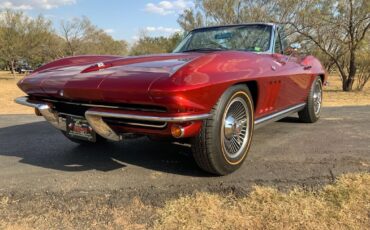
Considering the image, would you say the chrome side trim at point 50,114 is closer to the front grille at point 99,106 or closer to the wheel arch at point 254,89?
the front grille at point 99,106

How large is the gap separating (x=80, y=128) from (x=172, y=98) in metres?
1.08

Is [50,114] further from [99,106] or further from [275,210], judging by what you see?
[275,210]

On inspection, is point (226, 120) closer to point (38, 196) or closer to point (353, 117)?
point (38, 196)

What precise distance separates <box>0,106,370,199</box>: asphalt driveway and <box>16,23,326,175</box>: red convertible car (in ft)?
0.98

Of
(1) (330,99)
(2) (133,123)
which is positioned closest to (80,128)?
(2) (133,123)

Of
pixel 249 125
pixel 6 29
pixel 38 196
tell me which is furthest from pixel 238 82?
pixel 6 29

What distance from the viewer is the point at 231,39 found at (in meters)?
4.65

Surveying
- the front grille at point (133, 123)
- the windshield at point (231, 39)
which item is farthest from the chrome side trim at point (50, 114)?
the windshield at point (231, 39)

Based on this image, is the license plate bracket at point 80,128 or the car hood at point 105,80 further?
the license plate bracket at point 80,128

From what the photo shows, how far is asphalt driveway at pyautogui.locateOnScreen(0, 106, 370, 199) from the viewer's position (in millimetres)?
3223

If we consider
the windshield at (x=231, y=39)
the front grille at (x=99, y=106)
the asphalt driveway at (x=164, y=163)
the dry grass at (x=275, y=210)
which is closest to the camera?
the dry grass at (x=275, y=210)

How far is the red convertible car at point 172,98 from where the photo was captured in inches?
111

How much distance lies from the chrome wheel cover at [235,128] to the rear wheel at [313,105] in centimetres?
247

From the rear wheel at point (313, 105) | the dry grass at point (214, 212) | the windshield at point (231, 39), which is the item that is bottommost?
the dry grass at point (214, 212)
